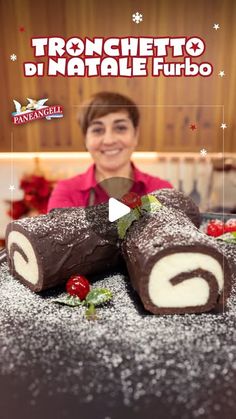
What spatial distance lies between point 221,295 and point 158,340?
0.27 metres

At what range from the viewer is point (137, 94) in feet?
6.72

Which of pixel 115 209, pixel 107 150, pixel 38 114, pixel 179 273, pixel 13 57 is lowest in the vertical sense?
pixel 179 273

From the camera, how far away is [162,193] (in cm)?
196

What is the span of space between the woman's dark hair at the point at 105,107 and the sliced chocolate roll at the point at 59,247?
0.33 metres

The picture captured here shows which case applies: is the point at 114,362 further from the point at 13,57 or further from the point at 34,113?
the point at 13,57

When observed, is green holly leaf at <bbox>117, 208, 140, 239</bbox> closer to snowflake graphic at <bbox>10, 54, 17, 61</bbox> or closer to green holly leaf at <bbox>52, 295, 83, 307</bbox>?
green holly leaf at <bbox>52, 295, 83, 307</bbox>

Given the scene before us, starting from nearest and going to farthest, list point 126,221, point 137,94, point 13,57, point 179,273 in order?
point 179,273 → point 126,221 → point 137,94 → point 13,57

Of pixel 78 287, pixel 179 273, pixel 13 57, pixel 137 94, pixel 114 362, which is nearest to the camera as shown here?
pixel 114 362

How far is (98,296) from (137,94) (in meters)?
0.92

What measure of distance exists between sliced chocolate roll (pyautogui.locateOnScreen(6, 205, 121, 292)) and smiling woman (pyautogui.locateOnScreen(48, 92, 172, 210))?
0.16 metres

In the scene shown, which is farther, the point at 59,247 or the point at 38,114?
the point at 38,114

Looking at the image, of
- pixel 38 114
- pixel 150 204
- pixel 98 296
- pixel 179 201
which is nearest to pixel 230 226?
pixel 179 201

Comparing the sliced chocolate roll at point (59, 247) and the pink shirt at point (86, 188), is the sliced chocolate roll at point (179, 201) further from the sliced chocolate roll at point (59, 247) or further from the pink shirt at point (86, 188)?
the sliced chocolate roll at point (59, 247)

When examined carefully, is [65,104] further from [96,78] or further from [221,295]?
[221,295]
